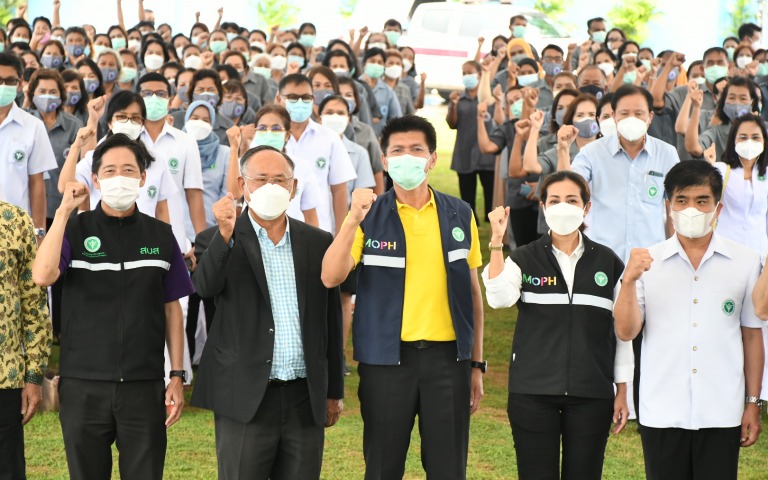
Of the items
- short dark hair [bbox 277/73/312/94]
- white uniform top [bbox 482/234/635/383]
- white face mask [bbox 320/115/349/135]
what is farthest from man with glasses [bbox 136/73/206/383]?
white uniform top [bbox 482/234/635/383]

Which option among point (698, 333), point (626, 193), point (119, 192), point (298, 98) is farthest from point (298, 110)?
point (698, 333)

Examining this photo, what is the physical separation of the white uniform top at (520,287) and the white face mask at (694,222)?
1.71ft

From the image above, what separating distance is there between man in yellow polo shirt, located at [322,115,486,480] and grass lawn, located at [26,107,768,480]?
5.40 feet

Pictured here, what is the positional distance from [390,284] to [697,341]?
1.29 metres

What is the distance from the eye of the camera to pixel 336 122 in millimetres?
9930

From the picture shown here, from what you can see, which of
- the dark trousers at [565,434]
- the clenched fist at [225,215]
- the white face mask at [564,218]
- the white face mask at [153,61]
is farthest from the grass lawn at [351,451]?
the white face mask at [153,61]

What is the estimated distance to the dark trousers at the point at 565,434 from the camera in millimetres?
5387

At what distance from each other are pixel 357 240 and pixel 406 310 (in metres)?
0.37

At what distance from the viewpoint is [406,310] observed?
553cm

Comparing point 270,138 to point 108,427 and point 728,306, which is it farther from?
point 728,306

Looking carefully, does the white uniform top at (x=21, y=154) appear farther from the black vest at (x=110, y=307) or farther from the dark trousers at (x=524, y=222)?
the dark trousers at (x=524, y=222)

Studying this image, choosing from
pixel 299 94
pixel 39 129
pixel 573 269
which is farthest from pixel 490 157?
pixel 573 269

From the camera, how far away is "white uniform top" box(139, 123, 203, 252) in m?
8.16

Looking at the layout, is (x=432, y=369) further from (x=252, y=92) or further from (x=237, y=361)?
(x=252, y=92)
